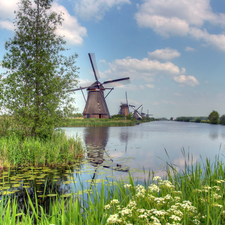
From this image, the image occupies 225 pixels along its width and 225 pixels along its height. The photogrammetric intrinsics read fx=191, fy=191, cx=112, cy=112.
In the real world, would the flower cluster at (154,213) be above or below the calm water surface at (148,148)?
above

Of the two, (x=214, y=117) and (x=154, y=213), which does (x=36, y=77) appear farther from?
(x=214, y=117)

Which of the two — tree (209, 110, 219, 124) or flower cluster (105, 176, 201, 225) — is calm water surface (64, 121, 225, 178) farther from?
tree (209, 110, 219, 124)

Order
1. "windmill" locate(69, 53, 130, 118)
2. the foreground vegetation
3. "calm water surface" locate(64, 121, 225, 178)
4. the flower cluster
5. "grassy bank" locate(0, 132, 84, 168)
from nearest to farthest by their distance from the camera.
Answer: the flower cluster < the foreground vegetation < "grassy bank" locate(0, 132, 84, 168) < "calm water surface" locate(64, 121, 225, 178) < "windmill" locate(69, 53, 130, 118)

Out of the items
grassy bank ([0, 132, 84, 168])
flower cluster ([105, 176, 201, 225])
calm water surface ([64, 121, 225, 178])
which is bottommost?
calm water surface ([64, 121, 225, 178])

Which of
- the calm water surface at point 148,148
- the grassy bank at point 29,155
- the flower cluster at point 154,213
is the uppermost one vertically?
the flower cluster at point 154,213

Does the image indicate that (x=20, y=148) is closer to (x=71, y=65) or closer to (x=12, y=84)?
(x=12, y=84)

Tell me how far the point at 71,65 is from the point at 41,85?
5.96ft

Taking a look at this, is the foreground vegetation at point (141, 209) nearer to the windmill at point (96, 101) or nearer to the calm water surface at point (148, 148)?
the calm water surface at point (148, 148)

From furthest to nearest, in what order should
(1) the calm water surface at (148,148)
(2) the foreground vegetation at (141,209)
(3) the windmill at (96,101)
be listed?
(3) the windmill at (96,101) < (1) the calm water surface at (148,148) < (2) the foreground vegetation at (141,209)

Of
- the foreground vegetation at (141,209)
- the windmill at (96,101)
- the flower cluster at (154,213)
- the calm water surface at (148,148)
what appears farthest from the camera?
the windmill at (96,101)

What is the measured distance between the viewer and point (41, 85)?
28.2 ft

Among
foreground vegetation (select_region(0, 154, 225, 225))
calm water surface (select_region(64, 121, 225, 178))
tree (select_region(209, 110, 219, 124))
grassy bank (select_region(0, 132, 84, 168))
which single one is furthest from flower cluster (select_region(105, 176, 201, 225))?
tree (select_region(209, 110, 219, 124))

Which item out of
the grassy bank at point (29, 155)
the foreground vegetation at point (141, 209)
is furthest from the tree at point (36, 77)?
the foreground vegetation at point (141, 209)

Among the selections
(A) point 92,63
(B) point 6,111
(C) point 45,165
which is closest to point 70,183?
(C) point 45,165
